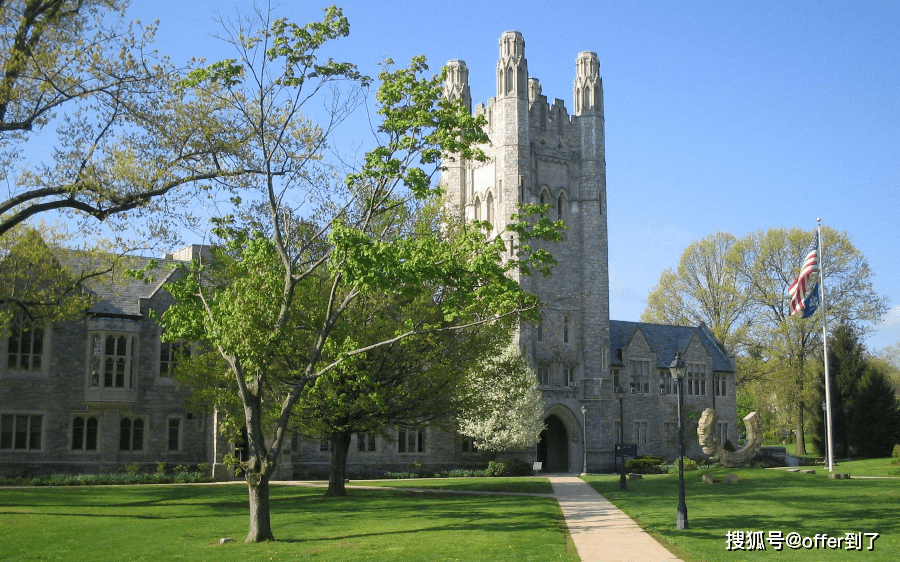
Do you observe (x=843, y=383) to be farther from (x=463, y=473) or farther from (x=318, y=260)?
(x=318, y=260)

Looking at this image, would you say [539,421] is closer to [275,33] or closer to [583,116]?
[583,116]

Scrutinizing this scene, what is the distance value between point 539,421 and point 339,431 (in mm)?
24165

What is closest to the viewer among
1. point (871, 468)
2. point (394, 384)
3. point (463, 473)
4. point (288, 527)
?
point (288, 527)

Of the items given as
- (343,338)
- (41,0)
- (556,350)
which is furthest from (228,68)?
(556,350)

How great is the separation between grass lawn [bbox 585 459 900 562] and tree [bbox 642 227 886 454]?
26.1 meters

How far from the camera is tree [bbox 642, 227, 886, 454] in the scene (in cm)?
6044

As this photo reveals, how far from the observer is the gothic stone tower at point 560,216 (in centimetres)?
5647

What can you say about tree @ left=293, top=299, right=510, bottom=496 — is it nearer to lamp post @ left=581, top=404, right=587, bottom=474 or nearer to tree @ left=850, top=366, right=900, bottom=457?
lamp post @ left=581, top=404, right=587, bottom=474

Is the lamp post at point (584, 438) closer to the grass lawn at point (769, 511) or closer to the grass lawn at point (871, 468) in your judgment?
the grass lawn at point (871, 468)

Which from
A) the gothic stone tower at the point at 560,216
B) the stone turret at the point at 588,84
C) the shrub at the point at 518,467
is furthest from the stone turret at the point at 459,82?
the shrub at the point at 518,467

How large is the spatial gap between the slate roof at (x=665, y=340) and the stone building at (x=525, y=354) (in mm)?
108

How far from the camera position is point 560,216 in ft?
194

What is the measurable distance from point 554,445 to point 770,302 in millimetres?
18972

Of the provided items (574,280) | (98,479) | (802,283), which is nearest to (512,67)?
(574,280)
